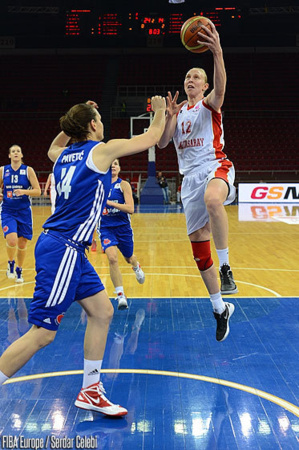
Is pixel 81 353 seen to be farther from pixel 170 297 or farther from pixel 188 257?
pixel 188 257

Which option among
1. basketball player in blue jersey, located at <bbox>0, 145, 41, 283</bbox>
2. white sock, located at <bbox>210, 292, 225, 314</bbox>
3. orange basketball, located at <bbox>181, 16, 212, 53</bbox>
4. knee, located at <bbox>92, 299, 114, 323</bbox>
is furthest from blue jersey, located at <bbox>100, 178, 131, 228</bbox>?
knee, located at <bbox>92, 299, 114, 323</bbox>

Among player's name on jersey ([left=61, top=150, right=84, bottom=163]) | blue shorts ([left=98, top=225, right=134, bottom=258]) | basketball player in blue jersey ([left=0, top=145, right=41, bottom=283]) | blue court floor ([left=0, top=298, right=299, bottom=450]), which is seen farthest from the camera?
basketball player in blue jersey ([left=0, top=145, right=41, bottom=283])

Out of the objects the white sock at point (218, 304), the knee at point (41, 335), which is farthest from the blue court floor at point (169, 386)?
the knee at point (41, 335)

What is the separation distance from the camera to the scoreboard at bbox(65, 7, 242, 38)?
27219 millimetres

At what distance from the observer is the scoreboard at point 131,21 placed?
89.3ft

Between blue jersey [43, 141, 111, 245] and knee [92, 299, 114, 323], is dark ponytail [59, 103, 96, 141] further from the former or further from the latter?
knee [92, 299, 114, 323]

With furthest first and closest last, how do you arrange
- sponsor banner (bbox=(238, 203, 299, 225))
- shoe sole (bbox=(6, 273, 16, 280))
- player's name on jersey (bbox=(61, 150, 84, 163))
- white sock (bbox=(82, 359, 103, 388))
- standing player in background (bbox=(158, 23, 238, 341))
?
sponsor banner (bbox=(238, 203, 299, 225)) → shoe sole (bbox=(6, 273, 16, 280)) → standing player in background (bbox=(158, 23, 238, 341)) → white sock (bbox=(82, 359, 103, 388)) → player's name on jersey (bbox=(61, 150, 84, 163))

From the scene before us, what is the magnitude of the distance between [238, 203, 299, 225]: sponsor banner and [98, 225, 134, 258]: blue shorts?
9.43 m

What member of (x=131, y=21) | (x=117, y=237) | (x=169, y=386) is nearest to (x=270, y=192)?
(x=131, y=21)

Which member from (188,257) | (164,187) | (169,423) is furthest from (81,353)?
(164,187)

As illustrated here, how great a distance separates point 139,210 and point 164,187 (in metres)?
2.99

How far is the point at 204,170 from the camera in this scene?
4.68m

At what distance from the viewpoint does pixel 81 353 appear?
15.8 feet

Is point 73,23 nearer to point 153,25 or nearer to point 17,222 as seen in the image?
point 153,25
